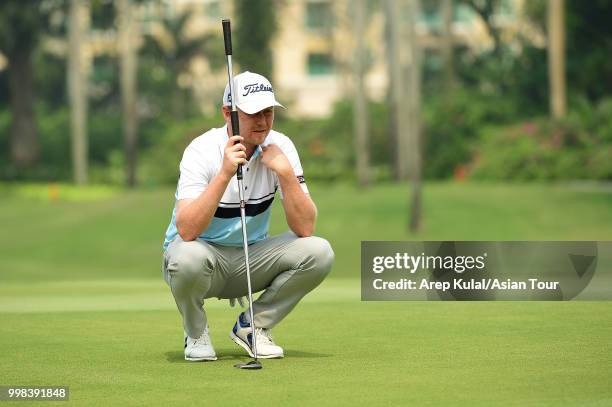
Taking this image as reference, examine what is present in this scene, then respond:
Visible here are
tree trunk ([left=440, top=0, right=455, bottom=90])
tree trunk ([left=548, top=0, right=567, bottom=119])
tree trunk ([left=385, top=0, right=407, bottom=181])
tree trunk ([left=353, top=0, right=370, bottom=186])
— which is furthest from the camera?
tree trunk ([left=440, top=0, right=455, bottom=90])

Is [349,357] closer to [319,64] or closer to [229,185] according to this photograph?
[229,185]

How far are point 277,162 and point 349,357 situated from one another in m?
1.28

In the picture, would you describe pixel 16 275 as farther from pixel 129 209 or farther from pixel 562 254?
pixel 562 254

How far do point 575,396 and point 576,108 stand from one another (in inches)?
1580

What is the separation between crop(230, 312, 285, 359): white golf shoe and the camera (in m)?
9.41

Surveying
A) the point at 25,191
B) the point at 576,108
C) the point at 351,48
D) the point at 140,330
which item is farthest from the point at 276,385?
the point at 351,48

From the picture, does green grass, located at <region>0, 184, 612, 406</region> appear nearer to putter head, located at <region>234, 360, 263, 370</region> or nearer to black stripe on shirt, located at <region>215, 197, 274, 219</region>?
putter head, located at <region>234, 360, 263, 370</region>

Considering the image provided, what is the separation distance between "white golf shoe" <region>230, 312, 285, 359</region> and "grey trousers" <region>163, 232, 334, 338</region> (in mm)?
67

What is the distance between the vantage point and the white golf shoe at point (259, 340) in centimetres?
941

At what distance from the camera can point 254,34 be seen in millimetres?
61406

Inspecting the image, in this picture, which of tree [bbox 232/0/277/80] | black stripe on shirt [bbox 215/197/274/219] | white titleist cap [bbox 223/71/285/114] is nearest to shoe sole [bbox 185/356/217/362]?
black stripe on shirt [bbox 215/197/274/219]

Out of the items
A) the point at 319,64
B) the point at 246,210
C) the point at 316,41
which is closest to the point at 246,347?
the point at 246,210

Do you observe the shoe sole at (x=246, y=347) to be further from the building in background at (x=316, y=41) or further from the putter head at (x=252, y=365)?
the building in background at (x=316, y=41)

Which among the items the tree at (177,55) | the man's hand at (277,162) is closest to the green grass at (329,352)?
the man's hand at (277,162)
